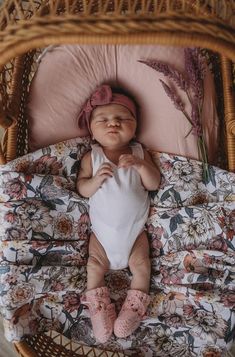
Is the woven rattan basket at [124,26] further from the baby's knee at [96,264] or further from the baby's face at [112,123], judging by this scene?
the baby's knee at [96,264]

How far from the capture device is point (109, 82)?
4.27ft

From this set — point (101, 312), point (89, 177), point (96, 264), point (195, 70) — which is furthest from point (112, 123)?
point (101, 312)

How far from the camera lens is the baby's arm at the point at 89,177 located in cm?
121

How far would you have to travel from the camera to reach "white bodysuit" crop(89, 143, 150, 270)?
1.20 meters

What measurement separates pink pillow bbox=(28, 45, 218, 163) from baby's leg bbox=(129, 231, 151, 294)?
289mm

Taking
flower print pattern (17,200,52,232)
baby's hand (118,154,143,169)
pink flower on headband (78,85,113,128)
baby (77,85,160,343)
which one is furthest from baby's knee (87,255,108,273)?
pink flower on headband (78,85,113,128)

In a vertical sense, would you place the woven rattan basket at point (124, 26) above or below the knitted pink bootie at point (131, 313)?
above

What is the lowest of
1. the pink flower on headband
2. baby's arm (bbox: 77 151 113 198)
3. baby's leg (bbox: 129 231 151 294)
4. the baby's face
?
baby's leg (bbox: 129 231 151 294)

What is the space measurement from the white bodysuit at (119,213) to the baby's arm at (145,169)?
2cm

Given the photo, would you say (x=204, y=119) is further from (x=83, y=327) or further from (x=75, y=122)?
(x=83, y=327)

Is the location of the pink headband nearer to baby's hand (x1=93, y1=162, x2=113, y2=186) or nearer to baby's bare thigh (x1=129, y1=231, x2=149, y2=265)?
baby's hand (x1=93, y1=162, x2=113, y2=186)

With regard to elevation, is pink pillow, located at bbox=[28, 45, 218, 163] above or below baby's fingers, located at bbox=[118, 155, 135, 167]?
above

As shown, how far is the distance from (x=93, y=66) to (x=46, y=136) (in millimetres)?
243

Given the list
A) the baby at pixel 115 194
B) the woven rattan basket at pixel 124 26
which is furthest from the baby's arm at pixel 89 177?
the woven rattan basket at pixel 124 26
